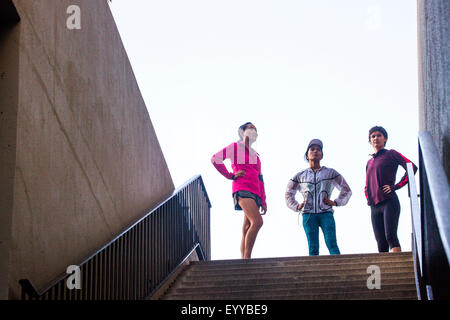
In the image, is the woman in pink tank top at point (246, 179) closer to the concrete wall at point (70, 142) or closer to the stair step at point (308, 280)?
the concrete wall at point (70, 142)

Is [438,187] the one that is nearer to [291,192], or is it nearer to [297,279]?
[297,279]

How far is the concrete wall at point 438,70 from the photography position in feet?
15.7

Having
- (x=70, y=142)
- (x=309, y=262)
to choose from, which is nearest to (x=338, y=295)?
(x=309, y=262)

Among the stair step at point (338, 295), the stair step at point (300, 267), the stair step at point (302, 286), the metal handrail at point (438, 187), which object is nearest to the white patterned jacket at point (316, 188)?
the stair step at point (300, 267)

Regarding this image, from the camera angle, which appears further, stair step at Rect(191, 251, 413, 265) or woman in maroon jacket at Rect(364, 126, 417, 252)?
woman in maroon jacket at Rect(364, 126, 417, 252)

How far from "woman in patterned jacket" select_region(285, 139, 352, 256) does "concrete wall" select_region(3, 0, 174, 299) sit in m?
1.84

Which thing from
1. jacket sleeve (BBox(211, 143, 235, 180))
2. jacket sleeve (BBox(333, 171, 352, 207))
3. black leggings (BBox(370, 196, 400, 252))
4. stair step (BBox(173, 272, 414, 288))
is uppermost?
jacket sleeve (BBox(211, 143, 235, 180))

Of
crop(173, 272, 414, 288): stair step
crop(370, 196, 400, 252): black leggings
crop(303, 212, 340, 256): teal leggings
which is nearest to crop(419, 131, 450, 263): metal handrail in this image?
crop(173, 272, 414, 288): stair step

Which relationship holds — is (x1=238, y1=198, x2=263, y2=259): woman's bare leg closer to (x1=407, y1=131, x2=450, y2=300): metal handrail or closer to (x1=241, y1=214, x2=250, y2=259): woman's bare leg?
(x1=241, y1=214, x2=250, y2=259): woman's bare leg

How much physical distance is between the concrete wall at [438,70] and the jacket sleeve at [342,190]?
2923mm

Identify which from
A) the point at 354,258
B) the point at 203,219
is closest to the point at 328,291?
the point at 354,258

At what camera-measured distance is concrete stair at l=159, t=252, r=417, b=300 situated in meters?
6.89
